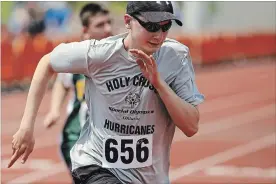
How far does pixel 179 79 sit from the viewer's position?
17.6 feet

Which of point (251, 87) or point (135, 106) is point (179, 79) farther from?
point (251, 87)

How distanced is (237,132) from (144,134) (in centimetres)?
1176

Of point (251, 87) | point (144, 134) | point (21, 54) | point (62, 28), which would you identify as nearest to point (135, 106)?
point (144, 134)

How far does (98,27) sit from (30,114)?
2789 mm

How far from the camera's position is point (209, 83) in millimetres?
29250

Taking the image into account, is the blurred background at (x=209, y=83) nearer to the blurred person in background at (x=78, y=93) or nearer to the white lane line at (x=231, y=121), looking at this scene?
the white lane line at (x=231, y=121)

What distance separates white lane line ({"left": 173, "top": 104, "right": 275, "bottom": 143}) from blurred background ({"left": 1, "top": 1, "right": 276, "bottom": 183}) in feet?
0.06

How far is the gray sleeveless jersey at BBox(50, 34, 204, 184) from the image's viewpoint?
5.36 metres

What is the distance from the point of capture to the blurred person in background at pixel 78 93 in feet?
26.7

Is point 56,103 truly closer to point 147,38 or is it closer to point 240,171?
point 147,38

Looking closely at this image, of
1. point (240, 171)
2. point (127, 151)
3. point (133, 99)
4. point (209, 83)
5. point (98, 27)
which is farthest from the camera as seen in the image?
point (209, 83)

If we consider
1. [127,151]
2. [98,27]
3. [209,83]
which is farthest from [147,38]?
[209,83]

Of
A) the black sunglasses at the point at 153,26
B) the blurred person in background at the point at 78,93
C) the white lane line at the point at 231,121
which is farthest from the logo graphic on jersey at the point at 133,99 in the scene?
the white lane line at the point at 231,121

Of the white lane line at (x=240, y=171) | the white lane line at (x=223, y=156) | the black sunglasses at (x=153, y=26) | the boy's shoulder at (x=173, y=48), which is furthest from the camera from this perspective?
the white lane line at (x=223, y=156)
